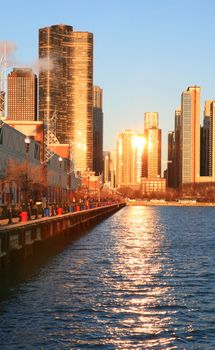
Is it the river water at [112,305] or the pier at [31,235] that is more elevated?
the pier at [31,235]

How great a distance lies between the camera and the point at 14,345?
2069 centimetres

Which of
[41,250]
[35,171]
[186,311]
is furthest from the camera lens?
[35,171]

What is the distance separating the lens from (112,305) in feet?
90.2

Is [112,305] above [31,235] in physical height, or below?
below

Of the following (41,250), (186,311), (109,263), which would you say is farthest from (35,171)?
(186,311)

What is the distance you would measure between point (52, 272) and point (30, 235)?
9.14m

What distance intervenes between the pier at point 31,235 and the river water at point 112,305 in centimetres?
206

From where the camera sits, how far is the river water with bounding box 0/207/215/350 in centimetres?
2159

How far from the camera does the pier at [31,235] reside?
126 feet

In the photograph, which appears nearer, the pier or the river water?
the river water

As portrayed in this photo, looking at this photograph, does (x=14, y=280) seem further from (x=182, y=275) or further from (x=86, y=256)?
(x=86, y=256)

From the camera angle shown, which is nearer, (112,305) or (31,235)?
(112,305)

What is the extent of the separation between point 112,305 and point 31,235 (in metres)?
21.9

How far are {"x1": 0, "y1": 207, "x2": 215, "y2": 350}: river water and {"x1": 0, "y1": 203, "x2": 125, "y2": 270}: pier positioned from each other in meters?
2.06
